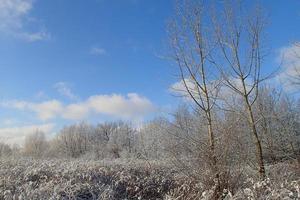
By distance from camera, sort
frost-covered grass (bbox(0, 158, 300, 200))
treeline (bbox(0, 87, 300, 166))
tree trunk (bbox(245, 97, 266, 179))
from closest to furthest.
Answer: frost-covered grass (bbox(0, 158, 300, 200)) → treeline (bbox(0, 87, 300, 166)) → tree trunk (bbox(245, 97, 266, 179))

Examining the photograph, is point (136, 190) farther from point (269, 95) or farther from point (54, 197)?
point (269, 95)

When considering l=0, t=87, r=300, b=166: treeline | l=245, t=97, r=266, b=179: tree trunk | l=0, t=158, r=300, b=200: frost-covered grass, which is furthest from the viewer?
l=245, t=97, r=266, b=179: tree trunk

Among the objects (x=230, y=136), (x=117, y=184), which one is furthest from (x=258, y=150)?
(x=117, y=184)

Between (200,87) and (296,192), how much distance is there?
442 cm

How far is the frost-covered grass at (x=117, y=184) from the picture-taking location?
26.3 ft

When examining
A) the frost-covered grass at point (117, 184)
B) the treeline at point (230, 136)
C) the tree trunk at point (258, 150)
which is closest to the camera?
the frost-covered grass at point (117, 184)

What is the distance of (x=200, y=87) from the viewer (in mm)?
10867

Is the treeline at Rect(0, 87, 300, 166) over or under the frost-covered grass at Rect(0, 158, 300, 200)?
over

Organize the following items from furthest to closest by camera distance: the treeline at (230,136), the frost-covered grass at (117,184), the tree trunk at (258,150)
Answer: the tree trunk at (258,150) → the treeline at (230,136) → the frost-covered grass at (117,184)

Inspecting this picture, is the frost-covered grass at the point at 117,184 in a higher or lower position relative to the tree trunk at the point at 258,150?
lower

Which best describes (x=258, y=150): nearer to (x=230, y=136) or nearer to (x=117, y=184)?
(x=230, y=136)

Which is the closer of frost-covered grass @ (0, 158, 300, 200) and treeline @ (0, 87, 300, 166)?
frost-covered grass @ (0, 158, 300, 200)

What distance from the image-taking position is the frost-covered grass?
8.02 meters

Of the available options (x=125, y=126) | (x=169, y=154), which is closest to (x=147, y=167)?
(x=169, y=154)
